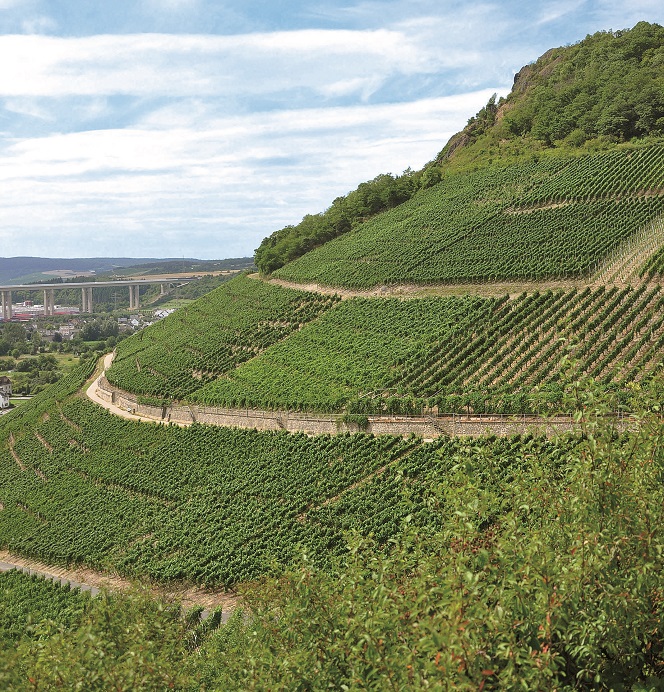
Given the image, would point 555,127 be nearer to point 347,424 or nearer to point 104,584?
point 347,424

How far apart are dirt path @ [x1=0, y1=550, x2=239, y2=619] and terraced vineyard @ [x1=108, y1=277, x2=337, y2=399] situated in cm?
1596

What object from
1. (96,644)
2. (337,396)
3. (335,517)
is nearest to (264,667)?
(96,644)

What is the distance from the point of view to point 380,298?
5747 centimetres

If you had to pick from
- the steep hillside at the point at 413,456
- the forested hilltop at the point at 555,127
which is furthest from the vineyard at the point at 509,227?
the forested hilltop at the point at 555,127

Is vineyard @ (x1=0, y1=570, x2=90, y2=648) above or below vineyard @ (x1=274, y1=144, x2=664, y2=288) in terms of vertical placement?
below

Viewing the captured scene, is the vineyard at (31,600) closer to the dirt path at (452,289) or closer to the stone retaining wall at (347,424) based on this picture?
the stone retaining wall at (347,424)

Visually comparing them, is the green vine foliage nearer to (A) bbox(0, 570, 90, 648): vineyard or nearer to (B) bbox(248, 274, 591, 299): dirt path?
(A) bbox(0, 570, 90, 648): vineyard

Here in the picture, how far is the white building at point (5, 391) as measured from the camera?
109m

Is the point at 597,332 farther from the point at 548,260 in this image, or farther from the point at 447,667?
the point at 447,667

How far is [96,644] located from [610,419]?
917 centimetres

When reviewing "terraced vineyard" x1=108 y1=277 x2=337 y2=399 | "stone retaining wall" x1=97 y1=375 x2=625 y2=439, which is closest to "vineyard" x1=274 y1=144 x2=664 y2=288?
"terraced vineyard" x1=108 y1=277 x2=337 y2=399

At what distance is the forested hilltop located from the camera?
254ft

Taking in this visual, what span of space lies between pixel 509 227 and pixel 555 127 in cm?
2643

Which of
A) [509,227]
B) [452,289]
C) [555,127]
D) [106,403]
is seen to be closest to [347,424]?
[452,289]
